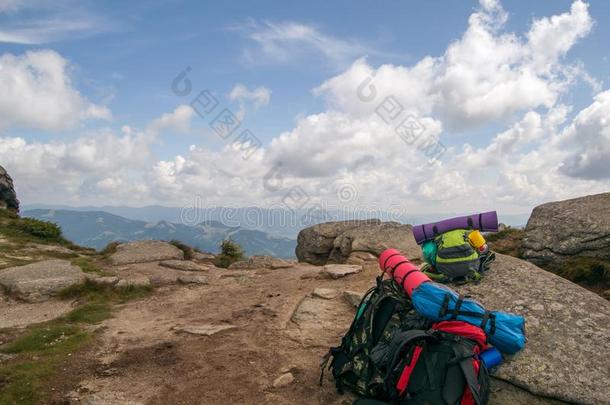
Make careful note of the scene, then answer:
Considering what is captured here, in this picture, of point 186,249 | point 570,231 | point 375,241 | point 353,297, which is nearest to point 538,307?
point 353,297

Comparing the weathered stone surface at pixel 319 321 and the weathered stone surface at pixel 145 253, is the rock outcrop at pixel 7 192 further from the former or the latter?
the weathered stone surface at pixel 319 321

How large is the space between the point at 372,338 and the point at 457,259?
3.47 metres

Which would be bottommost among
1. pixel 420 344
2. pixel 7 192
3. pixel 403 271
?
pixel 420 344

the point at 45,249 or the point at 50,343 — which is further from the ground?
the point at 45,249

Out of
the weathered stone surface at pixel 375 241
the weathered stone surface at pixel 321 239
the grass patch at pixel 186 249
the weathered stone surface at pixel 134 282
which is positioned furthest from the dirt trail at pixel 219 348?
the weathered stone surface at pixel 321 239

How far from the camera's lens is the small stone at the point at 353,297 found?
1106 centimetres

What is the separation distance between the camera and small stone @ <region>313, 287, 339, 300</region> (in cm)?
1217

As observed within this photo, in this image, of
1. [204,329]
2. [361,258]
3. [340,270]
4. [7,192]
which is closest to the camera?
[204,329]

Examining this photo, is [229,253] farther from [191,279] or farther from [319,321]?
[319,321]

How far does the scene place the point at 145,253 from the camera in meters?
20.1

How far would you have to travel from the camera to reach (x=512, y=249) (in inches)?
587

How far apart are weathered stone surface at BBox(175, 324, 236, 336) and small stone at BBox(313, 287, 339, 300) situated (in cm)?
312

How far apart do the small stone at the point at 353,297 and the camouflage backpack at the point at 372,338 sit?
376 centimetres

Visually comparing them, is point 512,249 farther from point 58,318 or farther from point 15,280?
point 15,280
